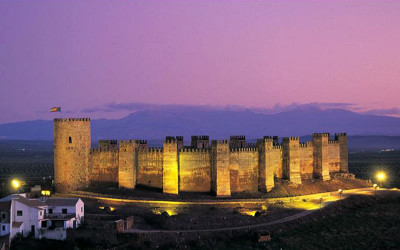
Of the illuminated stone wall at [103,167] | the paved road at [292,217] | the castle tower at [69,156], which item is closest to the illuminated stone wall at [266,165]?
the paved road at [292,217]

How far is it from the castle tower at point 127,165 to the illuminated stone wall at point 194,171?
4.82 m

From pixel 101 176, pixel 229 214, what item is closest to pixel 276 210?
pixel 229 214

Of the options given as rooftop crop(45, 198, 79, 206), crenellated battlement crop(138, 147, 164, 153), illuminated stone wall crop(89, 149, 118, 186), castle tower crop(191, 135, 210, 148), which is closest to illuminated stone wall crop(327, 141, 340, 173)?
castle tower crop(191, 135, 210, 148)

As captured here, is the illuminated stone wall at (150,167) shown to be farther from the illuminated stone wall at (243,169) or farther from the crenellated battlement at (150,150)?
the illuminated stone wall at (243,169)

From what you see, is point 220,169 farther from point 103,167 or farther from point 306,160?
point 306,160

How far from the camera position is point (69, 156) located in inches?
A: 2101

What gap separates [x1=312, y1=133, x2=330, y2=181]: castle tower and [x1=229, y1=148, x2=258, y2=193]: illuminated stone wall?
11.1 metres

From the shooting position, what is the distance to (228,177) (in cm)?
5106

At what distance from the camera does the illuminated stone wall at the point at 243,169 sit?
51969 millimetres

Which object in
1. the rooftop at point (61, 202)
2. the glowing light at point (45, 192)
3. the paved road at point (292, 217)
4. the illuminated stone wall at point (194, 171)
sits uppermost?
the illuminated stone wall at point (194, 171)

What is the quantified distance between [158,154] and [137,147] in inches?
103

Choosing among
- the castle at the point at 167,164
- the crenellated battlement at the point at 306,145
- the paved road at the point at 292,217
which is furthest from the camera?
the crenellated battlement at the point at 306,145

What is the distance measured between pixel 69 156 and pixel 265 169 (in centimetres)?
1950

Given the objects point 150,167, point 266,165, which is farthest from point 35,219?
point 266,165
